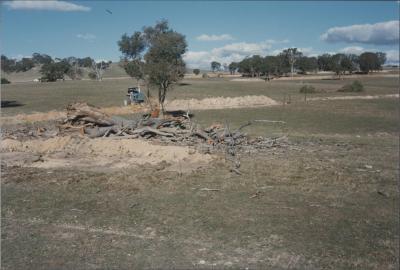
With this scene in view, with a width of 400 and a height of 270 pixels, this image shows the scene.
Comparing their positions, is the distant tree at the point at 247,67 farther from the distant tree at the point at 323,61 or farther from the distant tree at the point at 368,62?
the distant tree at the point at 368,62

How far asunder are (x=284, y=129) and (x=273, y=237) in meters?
15.6

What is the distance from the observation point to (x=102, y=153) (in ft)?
50.3

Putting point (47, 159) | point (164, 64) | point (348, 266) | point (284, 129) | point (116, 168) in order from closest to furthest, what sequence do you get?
point (348, 266) → point (116, 168) → point (47, 159) → point (284, 129) → point (164, 64)

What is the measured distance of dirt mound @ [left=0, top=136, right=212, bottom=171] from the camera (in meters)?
14.2

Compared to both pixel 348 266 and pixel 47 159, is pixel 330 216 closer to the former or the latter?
pixel 348 266

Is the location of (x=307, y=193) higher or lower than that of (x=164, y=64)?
lower

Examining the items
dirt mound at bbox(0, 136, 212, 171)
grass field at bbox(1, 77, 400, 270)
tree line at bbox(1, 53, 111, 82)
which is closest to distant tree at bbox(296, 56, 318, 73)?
tree line at bbox(1, 53, 111, 82)

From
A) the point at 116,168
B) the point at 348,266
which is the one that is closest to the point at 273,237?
the point at 348,266

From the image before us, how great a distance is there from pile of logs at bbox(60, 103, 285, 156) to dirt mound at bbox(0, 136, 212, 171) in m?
1.05

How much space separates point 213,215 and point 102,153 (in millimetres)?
7151

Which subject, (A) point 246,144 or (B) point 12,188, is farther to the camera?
(A) point 246,144

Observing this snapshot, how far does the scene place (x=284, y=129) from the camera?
23.2m

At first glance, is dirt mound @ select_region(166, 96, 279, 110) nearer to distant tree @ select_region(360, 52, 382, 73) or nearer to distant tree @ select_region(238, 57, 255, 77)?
distant tree @ select_region(238, 57, 255, 77)

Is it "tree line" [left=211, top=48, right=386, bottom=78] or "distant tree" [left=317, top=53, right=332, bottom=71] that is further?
"distant tree" [left=317, top=53, right=332, bottom=71]
